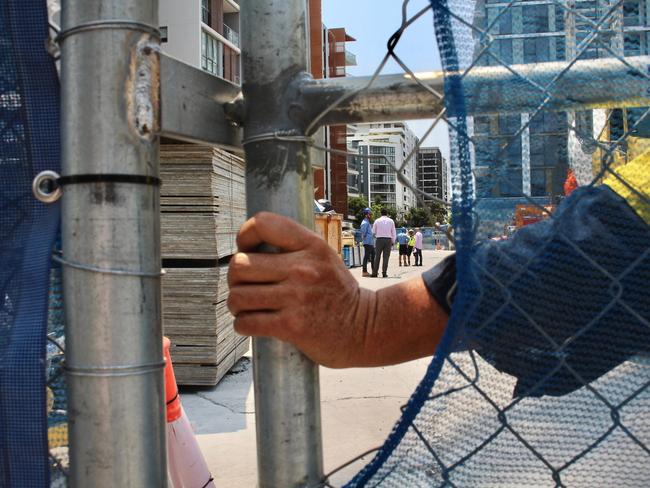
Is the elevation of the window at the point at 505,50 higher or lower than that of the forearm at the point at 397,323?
higher

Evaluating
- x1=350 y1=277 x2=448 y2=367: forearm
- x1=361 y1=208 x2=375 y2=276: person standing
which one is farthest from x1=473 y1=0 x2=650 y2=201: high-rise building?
x1=361 y1=208 x2=375 y2=276: person standing

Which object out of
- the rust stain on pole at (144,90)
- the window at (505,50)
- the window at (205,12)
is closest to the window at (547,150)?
the window at (505,50)

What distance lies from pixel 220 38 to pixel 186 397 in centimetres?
2927

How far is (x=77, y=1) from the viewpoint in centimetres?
93

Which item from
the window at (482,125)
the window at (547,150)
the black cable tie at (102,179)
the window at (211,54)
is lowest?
the black cable tie at (102,179)

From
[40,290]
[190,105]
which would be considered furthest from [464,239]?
[40,290]

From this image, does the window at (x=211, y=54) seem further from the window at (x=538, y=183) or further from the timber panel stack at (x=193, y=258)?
the window at (x=538, y=183)

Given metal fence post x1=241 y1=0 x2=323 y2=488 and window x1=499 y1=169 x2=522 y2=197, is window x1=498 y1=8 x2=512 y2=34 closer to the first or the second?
window x1=499 y1=169 x2=522 y2=197

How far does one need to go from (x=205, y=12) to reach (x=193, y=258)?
28.4 metres

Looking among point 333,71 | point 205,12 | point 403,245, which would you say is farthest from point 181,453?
point 333,71

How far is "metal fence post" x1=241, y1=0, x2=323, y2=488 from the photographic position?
986 mm

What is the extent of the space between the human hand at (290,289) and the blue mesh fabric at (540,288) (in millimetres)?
191

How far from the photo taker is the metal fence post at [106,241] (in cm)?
91

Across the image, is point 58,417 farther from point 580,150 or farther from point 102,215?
point 580,150
